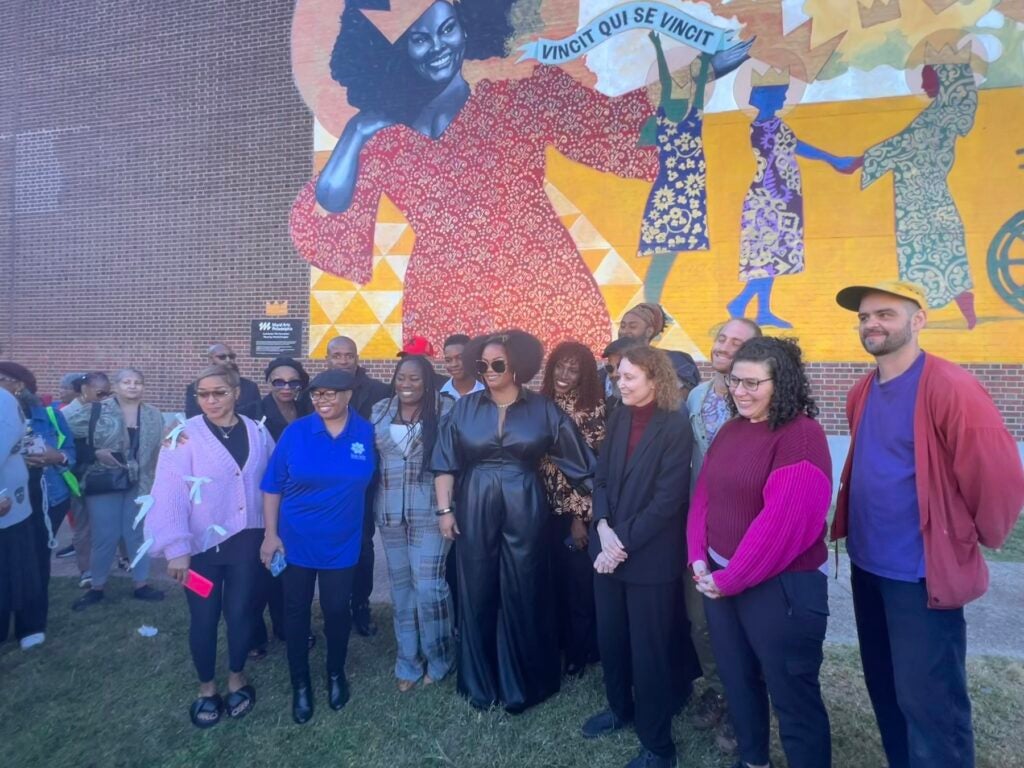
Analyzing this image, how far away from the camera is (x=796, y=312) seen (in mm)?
7539

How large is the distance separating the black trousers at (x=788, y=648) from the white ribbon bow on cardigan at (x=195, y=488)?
8.14ft

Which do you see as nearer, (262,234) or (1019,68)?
(1019,68)

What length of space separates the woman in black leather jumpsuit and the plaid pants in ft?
0.92

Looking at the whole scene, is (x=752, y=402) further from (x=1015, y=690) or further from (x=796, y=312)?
(x=796, y=312)

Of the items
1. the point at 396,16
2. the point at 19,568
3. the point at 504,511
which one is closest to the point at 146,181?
the point at 396,16

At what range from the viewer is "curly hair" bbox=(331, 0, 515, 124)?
27.4ft

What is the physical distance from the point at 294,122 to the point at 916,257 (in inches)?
330

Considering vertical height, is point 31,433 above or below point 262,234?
below

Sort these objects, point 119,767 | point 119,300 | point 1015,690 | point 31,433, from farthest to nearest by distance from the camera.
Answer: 1. point 119,300
2. point 31,433
3. point 1015,690
4. point 119,767

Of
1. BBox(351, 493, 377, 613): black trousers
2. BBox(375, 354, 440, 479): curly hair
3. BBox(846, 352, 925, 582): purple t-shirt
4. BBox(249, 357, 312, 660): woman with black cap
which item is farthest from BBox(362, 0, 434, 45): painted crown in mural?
BBox(846, 352, 925, 582): purple t-shirt

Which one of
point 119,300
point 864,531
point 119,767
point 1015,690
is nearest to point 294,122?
point 119,300

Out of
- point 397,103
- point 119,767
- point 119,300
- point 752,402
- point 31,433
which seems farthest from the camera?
point 119,300

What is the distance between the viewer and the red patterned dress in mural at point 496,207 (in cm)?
802

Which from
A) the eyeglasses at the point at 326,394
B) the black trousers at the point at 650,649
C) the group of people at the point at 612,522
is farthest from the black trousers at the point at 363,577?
the black trousers at the point at 650,649
